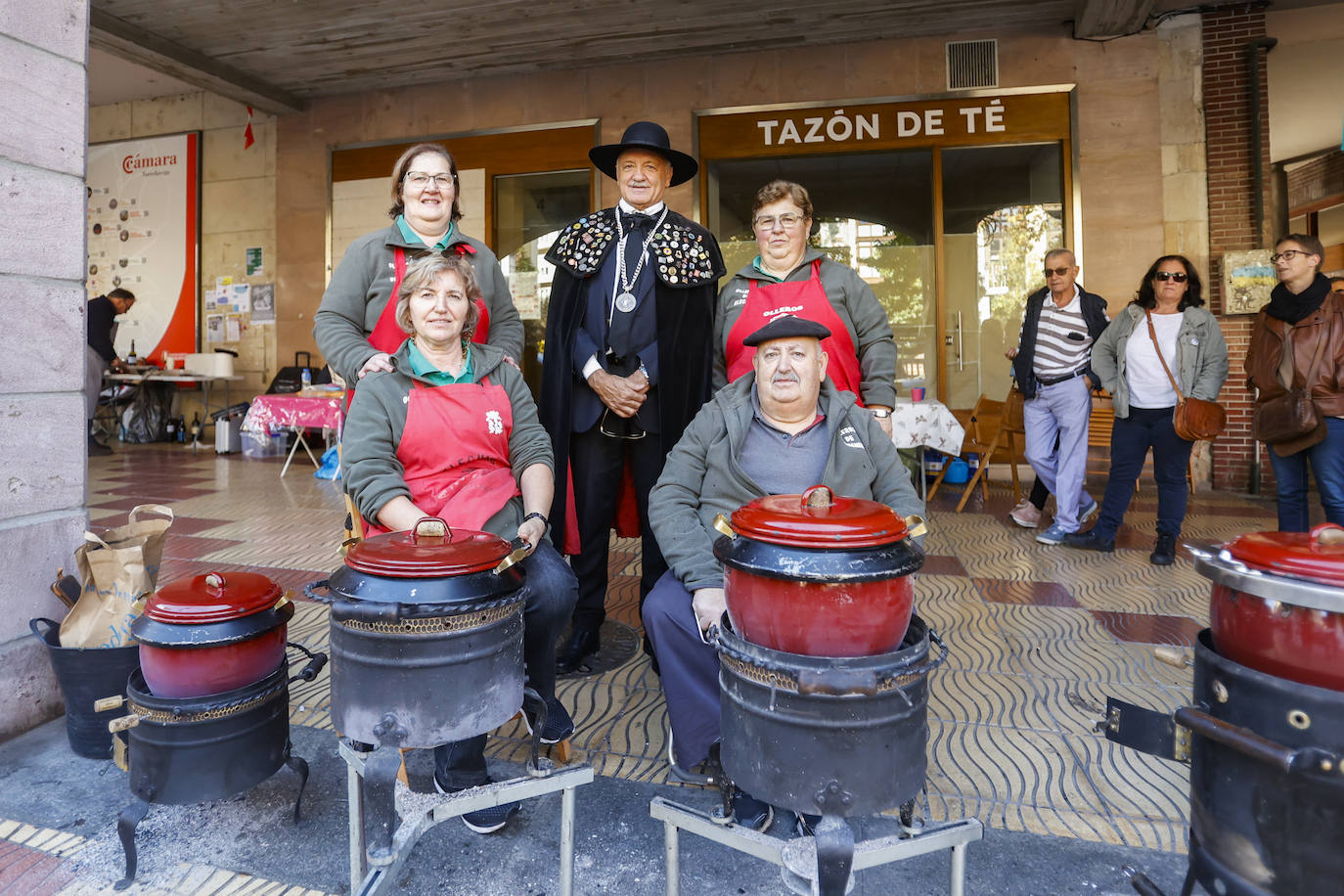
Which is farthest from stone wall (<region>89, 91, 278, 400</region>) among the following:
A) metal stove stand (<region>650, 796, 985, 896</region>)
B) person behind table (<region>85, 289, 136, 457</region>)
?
metal stove stand (<region>650, 796, 985, 896</region>)

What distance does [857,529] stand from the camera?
1263mm

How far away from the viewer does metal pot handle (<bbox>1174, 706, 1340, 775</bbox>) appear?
1.00 m

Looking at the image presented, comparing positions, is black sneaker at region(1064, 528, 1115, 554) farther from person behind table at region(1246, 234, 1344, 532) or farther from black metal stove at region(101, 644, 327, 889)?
black metal stove at region(101, 644, 327, 889)

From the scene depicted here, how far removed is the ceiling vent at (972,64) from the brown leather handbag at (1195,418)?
486 centimetres

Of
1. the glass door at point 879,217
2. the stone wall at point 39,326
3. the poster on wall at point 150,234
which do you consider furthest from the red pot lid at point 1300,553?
the poster on wall at point 150,234

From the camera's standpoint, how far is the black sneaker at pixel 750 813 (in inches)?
67.0

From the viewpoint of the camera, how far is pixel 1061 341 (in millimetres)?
5141

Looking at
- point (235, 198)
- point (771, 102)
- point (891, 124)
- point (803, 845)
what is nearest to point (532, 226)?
point (771, 102)

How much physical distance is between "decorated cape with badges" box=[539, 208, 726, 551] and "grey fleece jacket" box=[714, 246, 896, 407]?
0.09 m

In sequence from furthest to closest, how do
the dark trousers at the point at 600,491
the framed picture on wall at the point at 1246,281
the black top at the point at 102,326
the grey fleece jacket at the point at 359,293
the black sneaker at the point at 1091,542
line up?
the black top at the point at 102,326 < the framed picture on wall at the point at 1246,281 < the black sneaker at the point at 1091,542 < the dark trousers at the point at 600,491 < the grey fleece jacket at the point at 359,293

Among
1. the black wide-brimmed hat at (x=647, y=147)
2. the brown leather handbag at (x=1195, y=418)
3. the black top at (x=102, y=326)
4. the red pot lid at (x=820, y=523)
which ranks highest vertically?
the black top at (x=102, y=326)

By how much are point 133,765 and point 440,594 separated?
3.15 feet

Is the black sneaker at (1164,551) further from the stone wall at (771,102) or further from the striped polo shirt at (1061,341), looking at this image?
the stone wall at (771,102)

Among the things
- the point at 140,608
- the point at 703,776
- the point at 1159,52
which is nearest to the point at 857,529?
the point at 703,776
